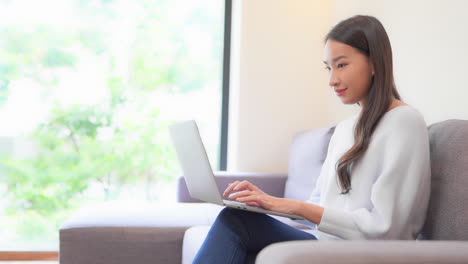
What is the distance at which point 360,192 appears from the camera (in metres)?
1.33

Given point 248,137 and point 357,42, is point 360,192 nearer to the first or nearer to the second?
point 357,42

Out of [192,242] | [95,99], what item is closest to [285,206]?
[192,242]

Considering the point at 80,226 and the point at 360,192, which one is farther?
the point at 80,226

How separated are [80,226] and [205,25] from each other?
201 centimetres

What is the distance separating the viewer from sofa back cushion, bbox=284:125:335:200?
246 centimetres

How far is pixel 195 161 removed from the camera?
1.46 meters

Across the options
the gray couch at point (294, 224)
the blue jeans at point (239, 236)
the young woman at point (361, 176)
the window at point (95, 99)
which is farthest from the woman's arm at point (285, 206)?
the window at point (95, 99)

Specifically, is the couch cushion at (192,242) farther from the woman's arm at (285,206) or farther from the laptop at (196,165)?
the woman's arm at (285,206)

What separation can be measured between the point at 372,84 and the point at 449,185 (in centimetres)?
33

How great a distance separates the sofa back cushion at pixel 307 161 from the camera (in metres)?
2.46

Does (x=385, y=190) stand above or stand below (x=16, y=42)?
below

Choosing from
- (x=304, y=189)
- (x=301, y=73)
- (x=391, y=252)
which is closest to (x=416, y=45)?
(x=304, y=189)

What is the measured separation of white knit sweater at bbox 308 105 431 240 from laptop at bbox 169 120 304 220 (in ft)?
0.44

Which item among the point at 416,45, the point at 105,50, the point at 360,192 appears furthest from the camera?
the point at 105,50
